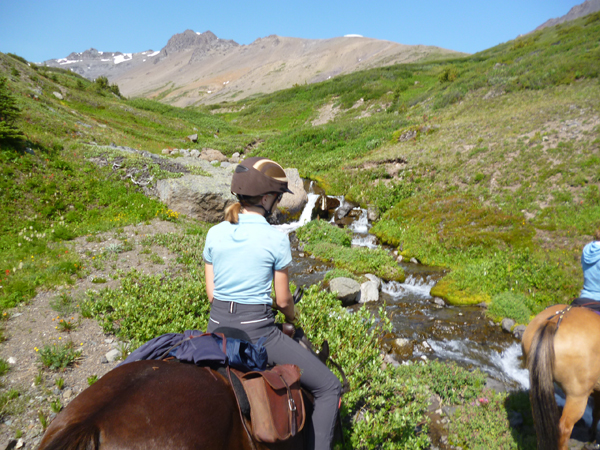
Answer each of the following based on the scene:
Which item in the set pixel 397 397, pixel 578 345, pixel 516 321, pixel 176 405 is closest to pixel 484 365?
pixel 516 321

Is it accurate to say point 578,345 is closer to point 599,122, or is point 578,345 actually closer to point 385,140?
point 599,122

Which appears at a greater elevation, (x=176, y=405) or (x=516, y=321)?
(x=176, y=405)

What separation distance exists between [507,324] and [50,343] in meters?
11.5

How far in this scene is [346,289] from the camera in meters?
10.4

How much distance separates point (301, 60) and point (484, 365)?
580ft

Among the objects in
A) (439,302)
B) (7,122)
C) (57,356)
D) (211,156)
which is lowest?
(439,302)

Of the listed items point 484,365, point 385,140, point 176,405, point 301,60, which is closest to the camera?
point 176,405

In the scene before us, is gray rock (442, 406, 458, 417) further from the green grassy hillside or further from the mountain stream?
the green grassy hillside

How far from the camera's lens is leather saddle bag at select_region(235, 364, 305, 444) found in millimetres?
2314

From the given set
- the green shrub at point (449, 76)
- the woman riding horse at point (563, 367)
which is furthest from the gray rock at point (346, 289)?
the green shrub at point (449, 76)

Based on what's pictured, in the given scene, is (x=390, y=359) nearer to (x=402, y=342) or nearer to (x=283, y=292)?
(x=402, y=342)

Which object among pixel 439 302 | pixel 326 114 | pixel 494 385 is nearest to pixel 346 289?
pixel 439 302

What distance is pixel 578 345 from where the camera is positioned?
4.79 meters

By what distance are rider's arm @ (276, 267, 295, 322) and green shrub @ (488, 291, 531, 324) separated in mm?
9083
